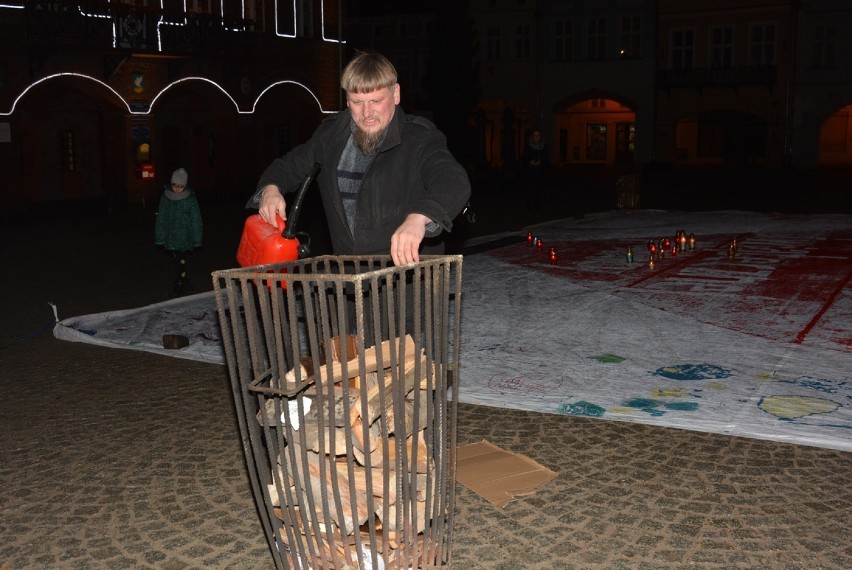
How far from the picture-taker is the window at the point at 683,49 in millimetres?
39906

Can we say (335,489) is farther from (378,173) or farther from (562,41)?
(562,41)

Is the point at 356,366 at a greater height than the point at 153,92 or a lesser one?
lesser

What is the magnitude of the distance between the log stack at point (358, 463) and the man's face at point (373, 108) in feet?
3.12

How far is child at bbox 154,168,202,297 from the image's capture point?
10.2m

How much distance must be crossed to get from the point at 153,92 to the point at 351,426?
65.9 feet

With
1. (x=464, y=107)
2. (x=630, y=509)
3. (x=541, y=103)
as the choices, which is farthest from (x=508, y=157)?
(x=630, y=509)

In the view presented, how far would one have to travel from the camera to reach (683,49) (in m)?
40.0

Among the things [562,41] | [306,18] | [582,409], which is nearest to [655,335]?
[582,409]

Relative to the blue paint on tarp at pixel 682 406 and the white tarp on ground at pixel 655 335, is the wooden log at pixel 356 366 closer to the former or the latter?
the white tarp on ground at pixel 655 335

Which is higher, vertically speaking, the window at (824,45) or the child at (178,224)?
the window at (824,45)

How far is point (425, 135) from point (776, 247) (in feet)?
34.9

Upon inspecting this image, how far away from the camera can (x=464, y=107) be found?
35250 millimetres

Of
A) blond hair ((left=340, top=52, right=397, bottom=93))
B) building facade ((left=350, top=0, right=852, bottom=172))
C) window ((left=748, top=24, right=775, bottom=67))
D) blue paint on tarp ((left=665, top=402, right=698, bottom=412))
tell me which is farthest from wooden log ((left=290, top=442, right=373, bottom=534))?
window ((left=748, top=24, right=775, bottom=67))

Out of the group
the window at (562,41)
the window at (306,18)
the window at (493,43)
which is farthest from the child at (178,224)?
the window at (493,43)
